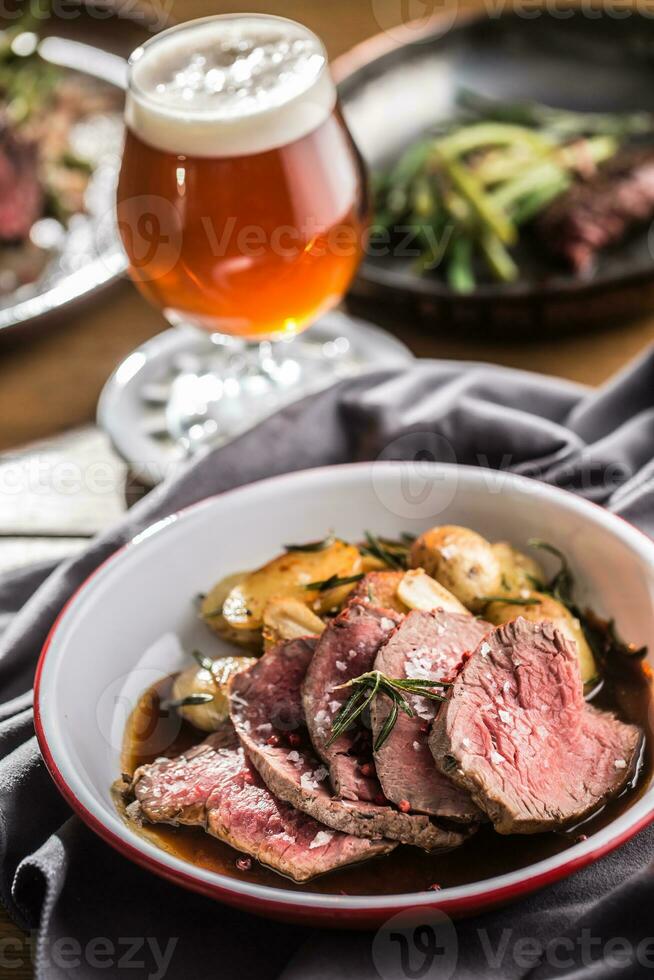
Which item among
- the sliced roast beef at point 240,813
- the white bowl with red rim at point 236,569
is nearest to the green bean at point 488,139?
the white bowl with red rim at point 236,569

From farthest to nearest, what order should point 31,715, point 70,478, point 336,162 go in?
1. point 70,478
2. point 336,162
3. point 31,715

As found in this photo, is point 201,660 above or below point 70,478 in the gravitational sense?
above

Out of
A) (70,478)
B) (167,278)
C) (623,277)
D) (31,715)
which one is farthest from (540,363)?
(31,715)

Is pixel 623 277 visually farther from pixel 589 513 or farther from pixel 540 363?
pixel 589 513

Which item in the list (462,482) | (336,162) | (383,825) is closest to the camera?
(383,825)

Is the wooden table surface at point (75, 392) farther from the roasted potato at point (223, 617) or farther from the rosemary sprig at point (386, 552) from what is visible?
the rosemary sprig at point (386, 552)

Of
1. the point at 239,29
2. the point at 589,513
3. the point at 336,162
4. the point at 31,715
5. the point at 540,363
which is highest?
the point at 239,29

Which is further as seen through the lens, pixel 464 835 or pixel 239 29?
pixel 239 29

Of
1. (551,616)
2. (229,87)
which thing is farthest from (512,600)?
(229,87)
